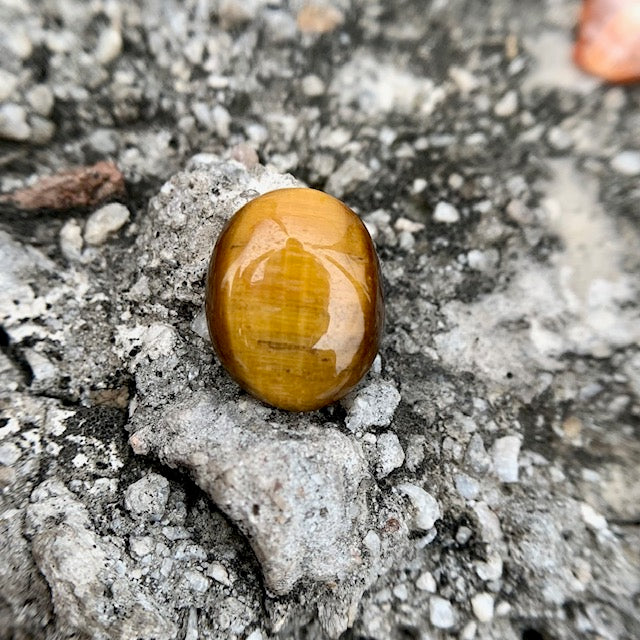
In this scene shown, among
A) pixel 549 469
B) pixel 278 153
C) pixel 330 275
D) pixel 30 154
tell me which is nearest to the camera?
pixel 330 275

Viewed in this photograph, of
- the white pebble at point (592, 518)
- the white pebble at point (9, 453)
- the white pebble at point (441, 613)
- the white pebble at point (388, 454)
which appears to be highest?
the white pebble at point (388, 454)

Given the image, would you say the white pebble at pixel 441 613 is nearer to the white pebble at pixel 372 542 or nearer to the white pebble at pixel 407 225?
the white pebble at pixel 372 542

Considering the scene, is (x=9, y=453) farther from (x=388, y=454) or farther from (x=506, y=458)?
(x=506, y=458)

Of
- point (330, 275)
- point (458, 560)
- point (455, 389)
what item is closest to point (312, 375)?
point (330, 275)

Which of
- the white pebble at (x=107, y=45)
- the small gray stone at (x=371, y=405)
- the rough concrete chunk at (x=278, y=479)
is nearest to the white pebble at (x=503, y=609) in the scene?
the rough concrete chunk at (x=278, y=479)

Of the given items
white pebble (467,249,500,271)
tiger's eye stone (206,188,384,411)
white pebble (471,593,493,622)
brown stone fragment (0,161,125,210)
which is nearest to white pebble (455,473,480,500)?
white pebble (471,593,493,622)

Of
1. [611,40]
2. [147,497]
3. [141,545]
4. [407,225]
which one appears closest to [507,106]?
[611,40]

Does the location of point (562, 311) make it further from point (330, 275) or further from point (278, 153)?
point (278, 153)
